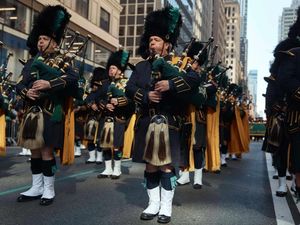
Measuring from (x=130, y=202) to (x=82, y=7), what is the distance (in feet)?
83.4

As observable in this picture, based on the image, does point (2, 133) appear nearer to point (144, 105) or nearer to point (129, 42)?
point (144, 105)

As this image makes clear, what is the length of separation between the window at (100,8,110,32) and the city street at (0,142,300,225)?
84.9 ft

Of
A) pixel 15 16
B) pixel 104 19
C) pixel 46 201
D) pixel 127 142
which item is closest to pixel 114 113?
pixel 127 142

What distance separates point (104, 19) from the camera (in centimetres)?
3316

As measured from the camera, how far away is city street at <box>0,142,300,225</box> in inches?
176

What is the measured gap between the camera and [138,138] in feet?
15.4

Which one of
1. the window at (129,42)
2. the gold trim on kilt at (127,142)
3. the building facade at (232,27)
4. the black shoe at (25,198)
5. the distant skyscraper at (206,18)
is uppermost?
the building facade at (232,27)

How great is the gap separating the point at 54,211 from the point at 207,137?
322cm

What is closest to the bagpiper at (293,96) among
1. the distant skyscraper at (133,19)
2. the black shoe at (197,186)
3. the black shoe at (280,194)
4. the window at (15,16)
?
the black shoe at (280,194)

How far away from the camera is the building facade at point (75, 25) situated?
20.8 meters

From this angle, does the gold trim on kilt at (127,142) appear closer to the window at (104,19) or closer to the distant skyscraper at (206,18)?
the window at (104,19)

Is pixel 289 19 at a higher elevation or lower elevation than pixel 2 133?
higher

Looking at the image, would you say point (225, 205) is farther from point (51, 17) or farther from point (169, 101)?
point (51, 17)

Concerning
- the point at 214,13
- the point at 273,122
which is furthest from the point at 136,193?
the point at 214,13
